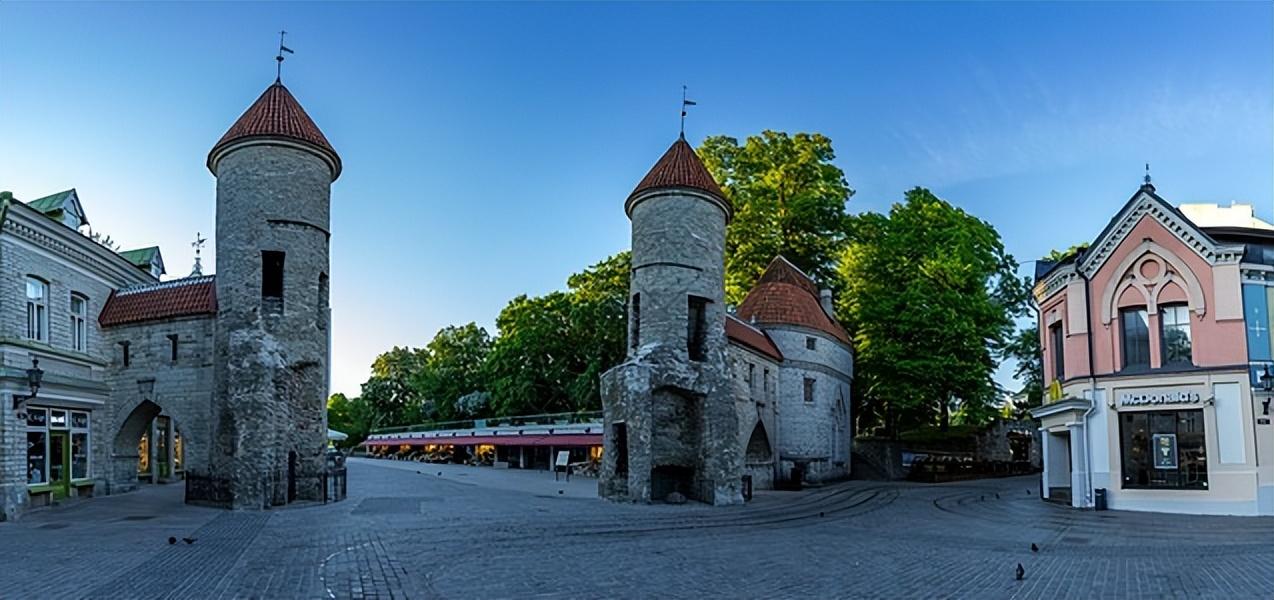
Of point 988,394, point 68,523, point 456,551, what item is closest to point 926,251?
point 988,394

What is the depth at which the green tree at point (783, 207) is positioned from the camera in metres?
46.1

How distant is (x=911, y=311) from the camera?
37781 mm

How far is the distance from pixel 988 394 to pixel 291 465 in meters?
28.6

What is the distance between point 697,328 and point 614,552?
12563 millimetres

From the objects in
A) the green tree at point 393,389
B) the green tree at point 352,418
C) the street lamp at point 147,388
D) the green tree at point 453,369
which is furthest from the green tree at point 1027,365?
the green tree at point 352,418

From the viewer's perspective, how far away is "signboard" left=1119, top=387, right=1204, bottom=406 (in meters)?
21.0

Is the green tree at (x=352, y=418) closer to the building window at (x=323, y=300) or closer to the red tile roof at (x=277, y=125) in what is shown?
the building window at (x=323, y=300)

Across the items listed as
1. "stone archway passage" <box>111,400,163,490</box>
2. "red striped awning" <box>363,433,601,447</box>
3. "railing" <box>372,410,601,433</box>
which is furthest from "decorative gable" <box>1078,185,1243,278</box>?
"stone archway passage" <box>111,400,163,490</box>

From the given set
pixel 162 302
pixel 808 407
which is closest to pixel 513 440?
pixel 808 407

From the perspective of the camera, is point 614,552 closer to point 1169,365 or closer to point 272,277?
point 272,277

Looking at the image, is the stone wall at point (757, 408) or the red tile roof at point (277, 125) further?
the stone wall at point (757, 408)

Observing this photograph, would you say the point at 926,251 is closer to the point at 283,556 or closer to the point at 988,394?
the point at 988,394

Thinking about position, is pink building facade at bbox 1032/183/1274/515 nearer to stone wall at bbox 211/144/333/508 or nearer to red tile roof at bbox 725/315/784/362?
red tile roof at bbox 725/315/784/362

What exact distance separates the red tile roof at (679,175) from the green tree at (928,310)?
14.5 m
